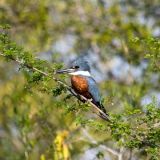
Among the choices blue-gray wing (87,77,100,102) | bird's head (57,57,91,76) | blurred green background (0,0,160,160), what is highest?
blurred green background (0,0,160,160)

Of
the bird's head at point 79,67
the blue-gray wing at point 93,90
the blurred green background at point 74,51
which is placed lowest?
the blue-gray wing at point 93,90

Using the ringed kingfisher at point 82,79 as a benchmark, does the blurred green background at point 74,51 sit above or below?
above

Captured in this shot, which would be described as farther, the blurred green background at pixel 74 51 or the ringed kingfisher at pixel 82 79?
the blurred green background at pixel 74 51

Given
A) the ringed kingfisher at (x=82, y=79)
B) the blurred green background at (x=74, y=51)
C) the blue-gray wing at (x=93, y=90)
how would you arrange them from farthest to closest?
the blurred green background at (x=74, y=51), the ringed kingfisher at (x=82, y=79), the blue-gray wing at (x=93, y=90)

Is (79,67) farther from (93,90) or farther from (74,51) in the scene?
(74,51)

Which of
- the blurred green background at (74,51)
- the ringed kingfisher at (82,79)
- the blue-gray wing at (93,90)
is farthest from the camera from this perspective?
the blurred green background at (74,51)

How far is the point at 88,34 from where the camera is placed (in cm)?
1448

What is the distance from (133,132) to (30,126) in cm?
267

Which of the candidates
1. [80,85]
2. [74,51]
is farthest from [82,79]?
[74,51]

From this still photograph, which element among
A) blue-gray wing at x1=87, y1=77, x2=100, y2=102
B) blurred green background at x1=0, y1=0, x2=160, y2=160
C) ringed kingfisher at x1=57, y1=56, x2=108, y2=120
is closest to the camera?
blue-gray wing at x1=87, y1=77, x2=100, y2=102

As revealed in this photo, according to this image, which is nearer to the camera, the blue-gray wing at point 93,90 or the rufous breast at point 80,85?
the blue-gray wing at point 93,90

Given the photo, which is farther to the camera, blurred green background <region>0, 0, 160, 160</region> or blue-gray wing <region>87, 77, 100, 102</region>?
blurred green background <region>0, 0, 160, 160</region>

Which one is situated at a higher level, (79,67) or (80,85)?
(79,67)

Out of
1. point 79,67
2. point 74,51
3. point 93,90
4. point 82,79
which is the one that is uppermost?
point 74,51
